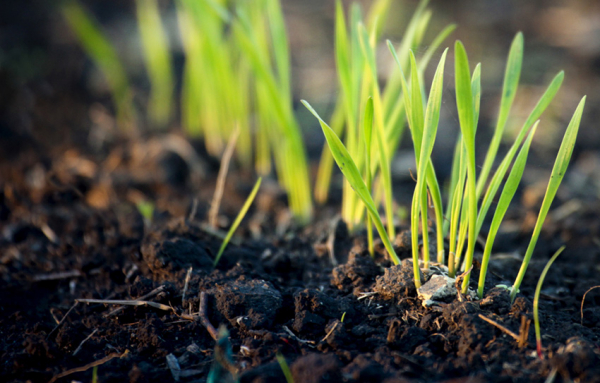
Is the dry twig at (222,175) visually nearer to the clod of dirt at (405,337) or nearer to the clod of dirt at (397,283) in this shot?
the clod of dirt at (397,283)

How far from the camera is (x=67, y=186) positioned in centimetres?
188

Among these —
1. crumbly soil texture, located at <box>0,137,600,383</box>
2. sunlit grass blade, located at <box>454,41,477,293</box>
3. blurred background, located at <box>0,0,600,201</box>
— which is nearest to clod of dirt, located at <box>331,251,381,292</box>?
crumbly soil texture, located at <box>0,137,600,383</box>

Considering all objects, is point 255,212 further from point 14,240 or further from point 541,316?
point 541,316

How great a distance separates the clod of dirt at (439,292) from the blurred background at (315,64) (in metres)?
1.06

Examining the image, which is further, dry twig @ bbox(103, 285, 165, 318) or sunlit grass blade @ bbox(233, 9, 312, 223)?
sunlit grass blade @ bbox(233, 9, 312, 223)

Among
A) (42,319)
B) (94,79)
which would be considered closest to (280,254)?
(42,319)

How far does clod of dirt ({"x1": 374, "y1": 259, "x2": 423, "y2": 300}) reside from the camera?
3.53ft

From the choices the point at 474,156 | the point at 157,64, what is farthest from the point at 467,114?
the point at 157,64

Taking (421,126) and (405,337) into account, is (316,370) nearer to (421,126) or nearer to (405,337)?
(405,337)

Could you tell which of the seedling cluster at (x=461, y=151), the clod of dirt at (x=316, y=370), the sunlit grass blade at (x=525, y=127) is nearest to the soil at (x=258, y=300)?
the clod of dirt at (x=316, y=370)

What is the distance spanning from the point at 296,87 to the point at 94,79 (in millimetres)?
1163

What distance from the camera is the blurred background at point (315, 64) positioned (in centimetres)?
236

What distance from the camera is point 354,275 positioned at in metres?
1.17

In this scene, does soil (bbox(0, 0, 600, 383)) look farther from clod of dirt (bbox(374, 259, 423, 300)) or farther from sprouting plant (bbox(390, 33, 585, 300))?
sprouting plant (bbox(390, 33, 585, 300))
